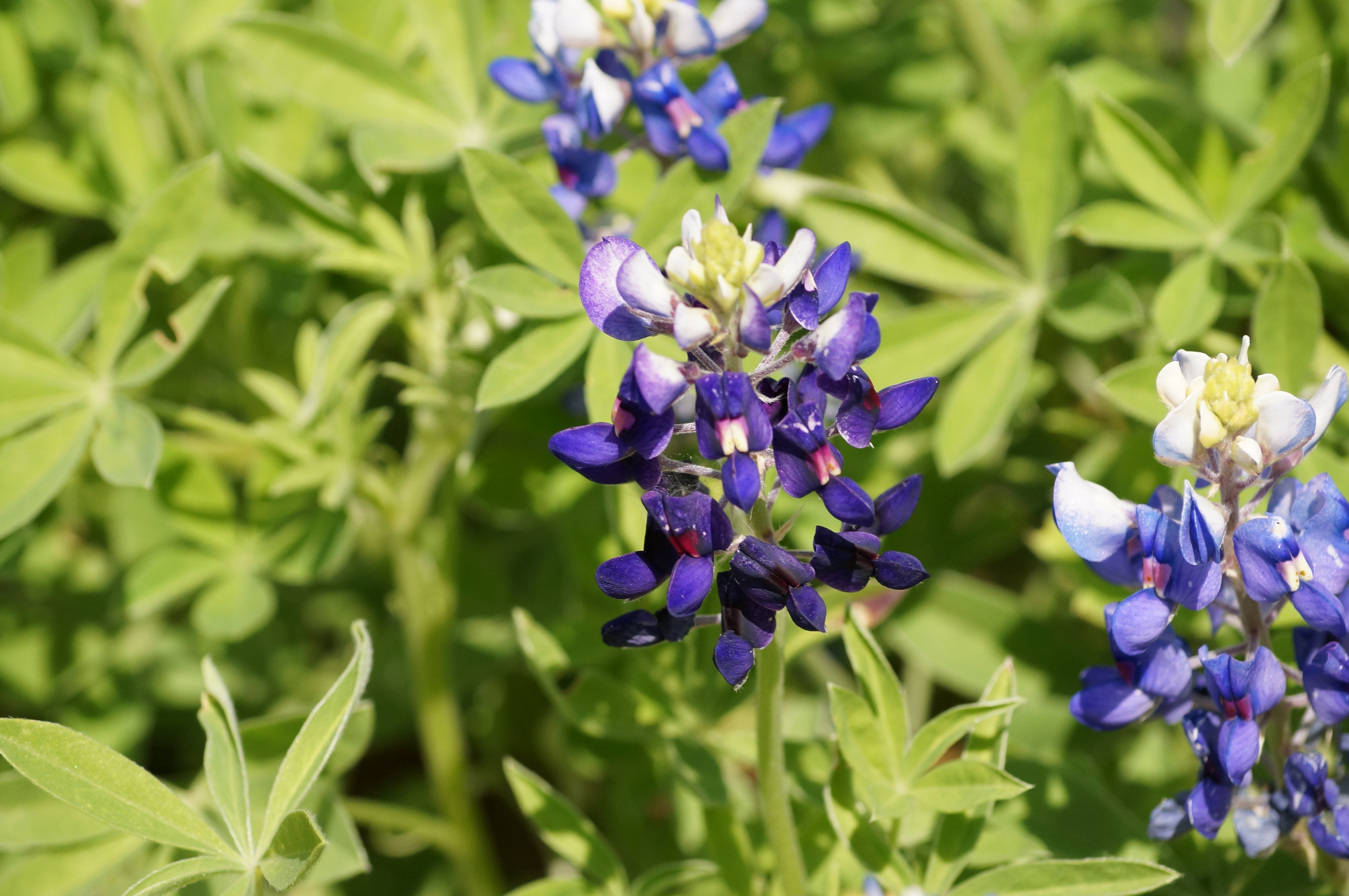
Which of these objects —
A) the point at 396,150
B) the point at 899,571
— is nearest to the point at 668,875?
the point at 899,571

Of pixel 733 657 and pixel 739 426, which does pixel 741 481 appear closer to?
pixel 739 426

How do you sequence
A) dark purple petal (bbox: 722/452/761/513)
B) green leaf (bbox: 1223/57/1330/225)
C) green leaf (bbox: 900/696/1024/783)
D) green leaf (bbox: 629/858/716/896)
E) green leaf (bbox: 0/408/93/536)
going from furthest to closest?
1. green leaf (bbox: 1223/57/1330/225)
2. green leaf (bbox: 0/408/93/536)
3. green leaf (bbox: 629/858/716/896)
4. green leaf (bbox: 900/696/1024/783)
5. dark purple petal (bbox: 722/452/761/513)

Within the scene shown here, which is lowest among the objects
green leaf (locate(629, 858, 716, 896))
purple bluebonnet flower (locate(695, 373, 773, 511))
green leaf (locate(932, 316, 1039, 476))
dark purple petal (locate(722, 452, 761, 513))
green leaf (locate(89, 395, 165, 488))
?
green leaf (locate(629, 858, 716, 896))

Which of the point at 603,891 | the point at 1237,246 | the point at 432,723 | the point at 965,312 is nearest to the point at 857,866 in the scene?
the point at 603,891

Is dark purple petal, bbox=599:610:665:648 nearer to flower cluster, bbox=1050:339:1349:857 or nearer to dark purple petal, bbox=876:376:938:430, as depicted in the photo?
dark purple petal, bbox=876:376:938:430

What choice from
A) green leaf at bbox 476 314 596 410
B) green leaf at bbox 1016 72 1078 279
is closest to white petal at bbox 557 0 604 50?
green leaf at bbox 476 314 596 410
